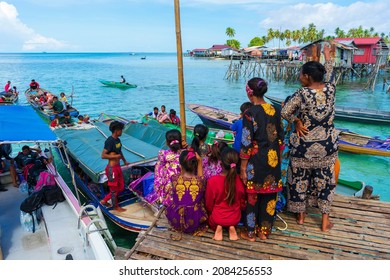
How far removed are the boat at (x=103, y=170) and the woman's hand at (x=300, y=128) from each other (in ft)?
13.4

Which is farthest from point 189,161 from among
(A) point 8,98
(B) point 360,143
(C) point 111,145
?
(A) point 8,98

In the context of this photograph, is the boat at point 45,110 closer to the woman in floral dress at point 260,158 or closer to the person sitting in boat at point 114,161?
the person sitting in boat at point 114,161

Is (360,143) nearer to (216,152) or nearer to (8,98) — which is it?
(216,152)

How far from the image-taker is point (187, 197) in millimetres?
3250

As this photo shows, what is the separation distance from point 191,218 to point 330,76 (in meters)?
2.38

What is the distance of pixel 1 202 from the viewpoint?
6.42 m

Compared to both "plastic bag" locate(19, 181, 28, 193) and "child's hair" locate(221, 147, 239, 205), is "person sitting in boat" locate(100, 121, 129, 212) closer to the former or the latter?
"plastic bag" locate(19, 181, 28, 193)

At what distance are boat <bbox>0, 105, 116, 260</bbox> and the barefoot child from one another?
191 centimetres

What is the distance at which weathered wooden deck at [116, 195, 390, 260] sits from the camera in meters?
2.94

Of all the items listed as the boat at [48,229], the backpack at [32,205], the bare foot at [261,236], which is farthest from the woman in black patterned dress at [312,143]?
the backpack at [32,205]

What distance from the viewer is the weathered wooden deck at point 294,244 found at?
2936mm

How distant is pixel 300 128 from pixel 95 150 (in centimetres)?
568

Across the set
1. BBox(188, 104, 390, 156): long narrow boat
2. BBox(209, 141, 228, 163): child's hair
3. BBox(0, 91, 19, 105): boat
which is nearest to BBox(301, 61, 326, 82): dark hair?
BBox(209, 141, 228, 163): child's hair
